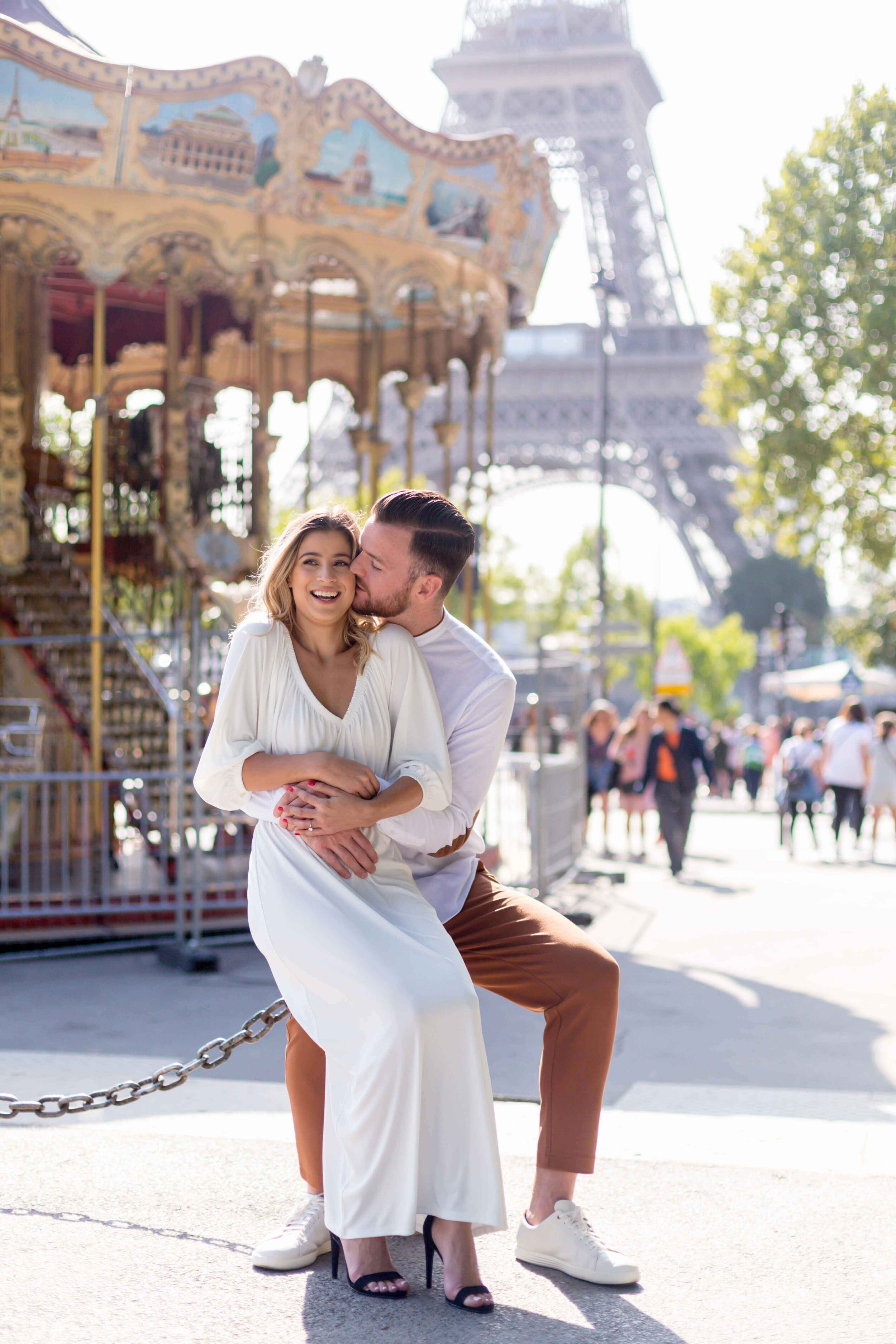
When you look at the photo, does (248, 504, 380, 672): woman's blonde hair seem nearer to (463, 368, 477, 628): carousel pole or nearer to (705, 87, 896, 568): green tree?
(463, 368, 477, 628): carousel pole

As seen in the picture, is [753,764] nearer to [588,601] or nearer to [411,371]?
[411,371]

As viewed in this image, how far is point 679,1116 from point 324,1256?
1796 millimetres

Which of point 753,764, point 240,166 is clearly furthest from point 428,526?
point 753,764

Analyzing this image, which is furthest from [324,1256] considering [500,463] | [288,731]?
[500,463]

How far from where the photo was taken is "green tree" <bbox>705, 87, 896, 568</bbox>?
21828mm

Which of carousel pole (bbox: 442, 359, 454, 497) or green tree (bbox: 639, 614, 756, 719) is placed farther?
green tree (bbox: 639, 614, 756, 719)

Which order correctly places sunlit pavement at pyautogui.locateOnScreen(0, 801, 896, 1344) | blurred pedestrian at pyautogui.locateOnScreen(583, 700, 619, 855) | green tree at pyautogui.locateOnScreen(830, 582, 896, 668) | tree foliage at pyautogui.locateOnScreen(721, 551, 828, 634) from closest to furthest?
sunlit pavement at pyautogui.locateOnScreen(0, 801, 896, 1344) < blurred pedestrian at pyautogui.locateOnScreen(583, 700, 619, 855) < green tree at pyautogui.locateOnScreen(830, 582, 896, 668) < tree foliage at pyautogui.locateOnScreen(721, 551, 828, 634)

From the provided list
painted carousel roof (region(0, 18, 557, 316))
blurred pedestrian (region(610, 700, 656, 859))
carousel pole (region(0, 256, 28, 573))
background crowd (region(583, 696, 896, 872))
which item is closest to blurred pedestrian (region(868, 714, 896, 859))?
background crowd (region(583, 696, 896, 872))

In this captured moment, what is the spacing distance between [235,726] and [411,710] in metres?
0.42

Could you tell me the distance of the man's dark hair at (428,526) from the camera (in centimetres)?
358

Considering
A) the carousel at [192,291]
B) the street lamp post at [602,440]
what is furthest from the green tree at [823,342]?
the carousel at [192,291]

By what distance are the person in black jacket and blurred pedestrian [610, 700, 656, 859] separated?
141 cm

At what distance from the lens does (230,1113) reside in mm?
4898

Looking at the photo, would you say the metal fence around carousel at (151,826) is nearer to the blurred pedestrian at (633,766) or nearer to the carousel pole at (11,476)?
the carousel pole at (11,476)
